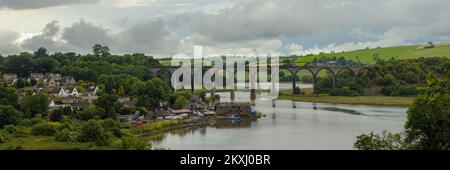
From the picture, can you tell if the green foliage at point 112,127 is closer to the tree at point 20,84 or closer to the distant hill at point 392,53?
the tree at point 20,84

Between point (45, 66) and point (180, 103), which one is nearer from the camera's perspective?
point (180, 103)

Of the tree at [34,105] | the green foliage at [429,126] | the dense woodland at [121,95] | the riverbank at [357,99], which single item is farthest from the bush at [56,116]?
the riverbank at [357,99]

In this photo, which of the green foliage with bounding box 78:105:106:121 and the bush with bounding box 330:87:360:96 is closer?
the green foliage with bounding box 78:105:106:121

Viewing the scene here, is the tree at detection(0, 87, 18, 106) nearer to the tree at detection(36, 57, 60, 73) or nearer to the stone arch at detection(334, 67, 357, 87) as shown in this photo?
the tree at detection(36, 57, 60, 73)

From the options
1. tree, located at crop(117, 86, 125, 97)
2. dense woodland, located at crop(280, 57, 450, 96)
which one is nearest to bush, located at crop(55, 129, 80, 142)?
tree, located at crop(117, 86, 125, 97)

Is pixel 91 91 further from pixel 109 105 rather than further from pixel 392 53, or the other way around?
pixel 392 53

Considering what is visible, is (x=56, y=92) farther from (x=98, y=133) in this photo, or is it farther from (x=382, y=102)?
(x=382, y=102)

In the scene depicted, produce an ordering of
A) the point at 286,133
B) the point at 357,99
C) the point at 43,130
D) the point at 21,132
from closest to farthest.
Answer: the point at 21,132 < the point at 43,130 < the point at 286,133 < the point at 357,99

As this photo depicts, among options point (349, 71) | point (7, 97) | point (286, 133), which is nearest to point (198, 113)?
point (7, 97)
